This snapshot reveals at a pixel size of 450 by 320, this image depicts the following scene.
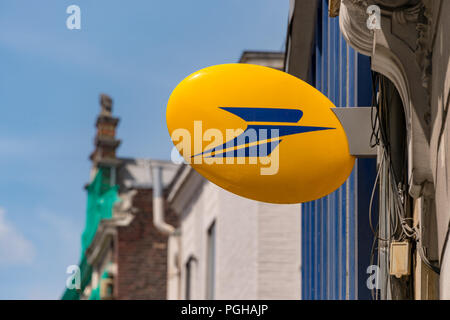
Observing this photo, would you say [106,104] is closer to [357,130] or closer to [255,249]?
[255,249]

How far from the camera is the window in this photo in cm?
2647

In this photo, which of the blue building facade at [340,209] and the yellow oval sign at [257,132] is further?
the blue building facade at [340,209]

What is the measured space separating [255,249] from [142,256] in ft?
45.2

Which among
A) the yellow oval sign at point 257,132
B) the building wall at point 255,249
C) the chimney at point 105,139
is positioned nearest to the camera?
the yellow oval sign at point 257,132

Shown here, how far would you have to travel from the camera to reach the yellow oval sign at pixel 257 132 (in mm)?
7363

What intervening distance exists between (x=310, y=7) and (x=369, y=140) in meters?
6.65

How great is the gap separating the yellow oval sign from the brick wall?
28.0 metres

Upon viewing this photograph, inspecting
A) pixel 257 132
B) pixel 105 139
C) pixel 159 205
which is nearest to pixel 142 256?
pixel 159 205

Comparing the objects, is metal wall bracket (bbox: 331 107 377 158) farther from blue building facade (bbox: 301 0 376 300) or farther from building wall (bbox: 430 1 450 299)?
blue building facade (bbox: 301 0 376 300)

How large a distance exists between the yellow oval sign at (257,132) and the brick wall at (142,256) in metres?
28.0

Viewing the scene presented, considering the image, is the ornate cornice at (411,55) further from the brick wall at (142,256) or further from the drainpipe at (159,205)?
the brick wall at (142,256)

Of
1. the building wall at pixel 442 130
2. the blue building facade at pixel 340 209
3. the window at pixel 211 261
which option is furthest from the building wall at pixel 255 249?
the building wall at pixel 442 130

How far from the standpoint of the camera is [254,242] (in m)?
23.1
